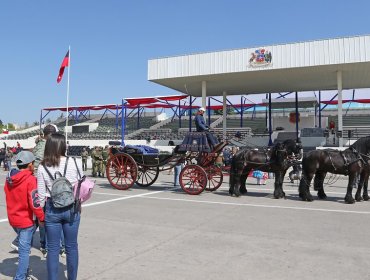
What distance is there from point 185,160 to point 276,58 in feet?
51.9

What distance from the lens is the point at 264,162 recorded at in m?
10.9

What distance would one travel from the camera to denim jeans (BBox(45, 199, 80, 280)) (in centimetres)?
369

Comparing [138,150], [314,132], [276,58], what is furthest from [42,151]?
[314,132]

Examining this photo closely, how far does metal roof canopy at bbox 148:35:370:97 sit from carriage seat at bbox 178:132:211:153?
15.6 metres

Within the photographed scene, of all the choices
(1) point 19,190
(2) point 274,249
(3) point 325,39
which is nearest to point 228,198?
(2) point 274,249

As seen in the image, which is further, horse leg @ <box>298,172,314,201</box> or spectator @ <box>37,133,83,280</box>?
horse leg @ <box>298,172,314,201</box>

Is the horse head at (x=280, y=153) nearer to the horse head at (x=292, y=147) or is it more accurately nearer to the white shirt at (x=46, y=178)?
the horse head at (x=292, y=147)

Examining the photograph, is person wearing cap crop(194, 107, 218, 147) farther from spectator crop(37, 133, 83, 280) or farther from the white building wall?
the white building wall

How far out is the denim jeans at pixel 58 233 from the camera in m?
3.69

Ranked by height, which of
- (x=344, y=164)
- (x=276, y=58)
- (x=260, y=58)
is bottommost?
(x=344, y=164)

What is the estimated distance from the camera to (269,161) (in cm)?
1092

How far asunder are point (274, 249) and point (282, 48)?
21.8m

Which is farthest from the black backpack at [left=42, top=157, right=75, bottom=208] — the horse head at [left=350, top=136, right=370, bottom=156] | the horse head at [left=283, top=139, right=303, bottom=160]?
the horse head at [left=350, top=136, right=370, bottom=156]

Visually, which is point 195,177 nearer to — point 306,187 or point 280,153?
point 280,153
